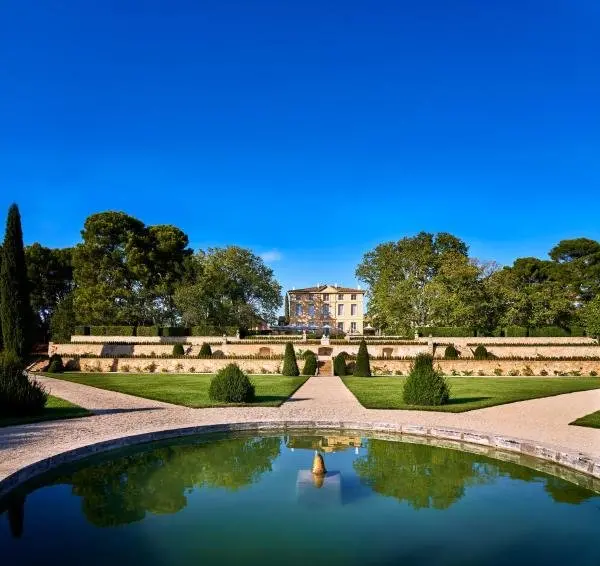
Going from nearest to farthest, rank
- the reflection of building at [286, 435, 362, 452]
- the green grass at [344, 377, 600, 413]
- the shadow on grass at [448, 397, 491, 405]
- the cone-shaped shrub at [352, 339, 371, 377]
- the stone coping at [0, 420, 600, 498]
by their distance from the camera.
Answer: the stone coping at [0, 420, 600, 498], the reflection of building at [286, 435, 362, 452], the green grass at [344, 377, 600, 413], the shadow on grass at [448, 397, 491, 405], the cone-shaped shrub at [352, 339, 371, 377]

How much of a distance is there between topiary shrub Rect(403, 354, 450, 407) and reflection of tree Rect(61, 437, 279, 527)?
19.3 ft

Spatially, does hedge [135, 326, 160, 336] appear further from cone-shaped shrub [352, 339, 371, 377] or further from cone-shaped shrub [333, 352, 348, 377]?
cone-shaped shrub [352, 339, 371, 377]

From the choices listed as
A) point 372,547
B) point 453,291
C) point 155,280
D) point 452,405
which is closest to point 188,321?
point 155,280

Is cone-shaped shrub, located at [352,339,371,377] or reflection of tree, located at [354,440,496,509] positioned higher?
cone-shaped shrub, located at [352,339,371,377]

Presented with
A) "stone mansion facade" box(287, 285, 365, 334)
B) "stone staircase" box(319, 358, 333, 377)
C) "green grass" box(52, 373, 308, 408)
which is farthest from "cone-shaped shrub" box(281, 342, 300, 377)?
"stone mansion facade" box(287, 285, 365, 334)

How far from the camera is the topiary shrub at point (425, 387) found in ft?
48.2

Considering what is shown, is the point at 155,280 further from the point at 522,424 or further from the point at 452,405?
the point at 522,424

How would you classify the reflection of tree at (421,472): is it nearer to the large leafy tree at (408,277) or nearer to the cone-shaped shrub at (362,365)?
the cone-shaped shrub at (362,365)

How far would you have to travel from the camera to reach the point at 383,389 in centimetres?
1928

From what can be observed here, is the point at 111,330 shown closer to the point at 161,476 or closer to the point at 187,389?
the point at 187,389

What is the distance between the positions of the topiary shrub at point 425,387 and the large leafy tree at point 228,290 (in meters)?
34.2

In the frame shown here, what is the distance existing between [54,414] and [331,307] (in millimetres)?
66394

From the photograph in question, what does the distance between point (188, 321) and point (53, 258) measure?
19276 mm

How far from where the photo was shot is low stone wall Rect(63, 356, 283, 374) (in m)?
28.8
